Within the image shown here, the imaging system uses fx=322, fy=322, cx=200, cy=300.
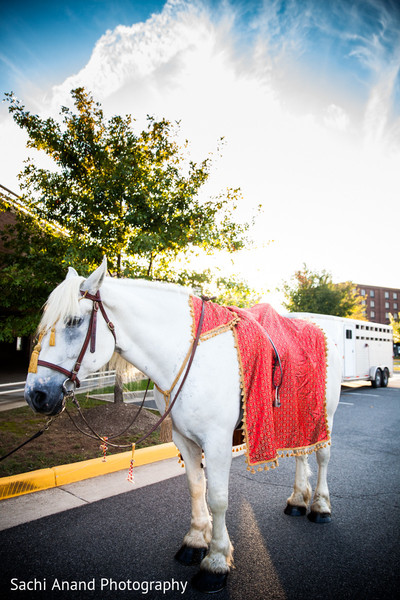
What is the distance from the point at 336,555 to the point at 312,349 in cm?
168

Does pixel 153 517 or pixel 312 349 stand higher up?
pixel 312 349

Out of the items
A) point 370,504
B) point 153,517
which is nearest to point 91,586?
point 153,517

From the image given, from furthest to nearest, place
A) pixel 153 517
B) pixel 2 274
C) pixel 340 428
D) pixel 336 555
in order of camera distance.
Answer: pixel 340 428, pixel 2 274, pixel 153 517, pixel 336 555

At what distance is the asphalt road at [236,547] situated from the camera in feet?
7.26

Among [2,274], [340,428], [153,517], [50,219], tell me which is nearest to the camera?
[153,517]

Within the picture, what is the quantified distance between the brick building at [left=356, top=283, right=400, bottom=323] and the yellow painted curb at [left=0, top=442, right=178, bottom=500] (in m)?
74.4

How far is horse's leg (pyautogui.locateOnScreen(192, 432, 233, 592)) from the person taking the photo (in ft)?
7.25

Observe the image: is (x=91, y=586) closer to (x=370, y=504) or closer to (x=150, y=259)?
(x=370, y=504)

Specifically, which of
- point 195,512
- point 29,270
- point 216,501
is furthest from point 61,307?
point 29,270

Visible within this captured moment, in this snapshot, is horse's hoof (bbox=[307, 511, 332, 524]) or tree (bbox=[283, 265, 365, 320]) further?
tree (bbox=[283, 265, 365, 320])

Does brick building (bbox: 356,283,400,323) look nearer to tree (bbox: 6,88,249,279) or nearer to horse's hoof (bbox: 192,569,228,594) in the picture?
tree (bbox: 6,88,249,279)

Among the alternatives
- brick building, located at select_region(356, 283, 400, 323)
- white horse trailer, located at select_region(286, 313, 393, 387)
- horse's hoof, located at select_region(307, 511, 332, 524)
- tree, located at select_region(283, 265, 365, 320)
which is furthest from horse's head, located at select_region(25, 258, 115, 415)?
brick building, located at select_region(356, 283, 400, 323)

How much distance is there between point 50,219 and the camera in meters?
6.25

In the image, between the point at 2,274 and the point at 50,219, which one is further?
the point at 50,219
